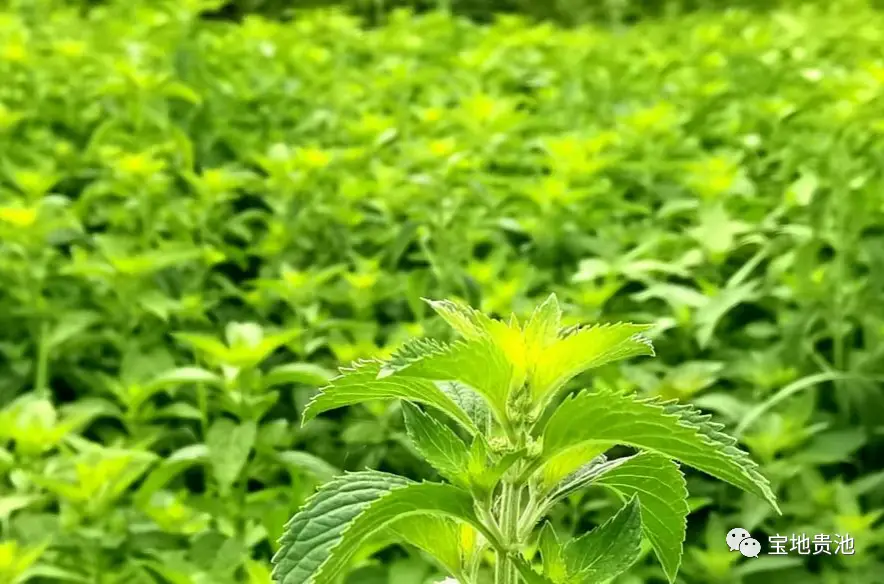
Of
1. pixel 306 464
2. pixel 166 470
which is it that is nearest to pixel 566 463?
pixel 306 464

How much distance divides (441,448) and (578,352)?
0.10 meters

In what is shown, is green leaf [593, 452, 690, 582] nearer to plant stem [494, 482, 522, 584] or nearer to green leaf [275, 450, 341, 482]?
plant stem [494, 482, 522, 584]

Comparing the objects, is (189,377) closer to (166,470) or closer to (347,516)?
(166,470)

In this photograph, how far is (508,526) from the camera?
0.57 metres

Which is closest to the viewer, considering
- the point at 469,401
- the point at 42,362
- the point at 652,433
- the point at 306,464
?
the point at 652,433

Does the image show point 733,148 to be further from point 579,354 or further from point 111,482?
point 579,354

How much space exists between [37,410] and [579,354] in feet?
3.30

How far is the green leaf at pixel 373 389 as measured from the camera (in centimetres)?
54

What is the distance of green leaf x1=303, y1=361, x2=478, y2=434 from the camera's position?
21.5 inches

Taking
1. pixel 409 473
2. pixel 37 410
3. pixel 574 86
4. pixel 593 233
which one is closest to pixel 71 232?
pixel 37 410

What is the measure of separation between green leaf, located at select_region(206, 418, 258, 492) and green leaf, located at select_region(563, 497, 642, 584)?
73 cm

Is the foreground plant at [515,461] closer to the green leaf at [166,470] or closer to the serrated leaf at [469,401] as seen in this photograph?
the serrated leaf at [469,401]

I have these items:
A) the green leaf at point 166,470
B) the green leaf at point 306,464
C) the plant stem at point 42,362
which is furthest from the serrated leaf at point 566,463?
the plant stem at point 42,362

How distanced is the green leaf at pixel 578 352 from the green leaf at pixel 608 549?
0.08m
